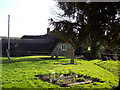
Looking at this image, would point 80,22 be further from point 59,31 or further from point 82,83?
point 82,83

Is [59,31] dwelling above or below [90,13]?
below

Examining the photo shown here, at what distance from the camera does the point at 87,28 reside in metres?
6.79

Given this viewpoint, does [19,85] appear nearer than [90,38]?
Yes

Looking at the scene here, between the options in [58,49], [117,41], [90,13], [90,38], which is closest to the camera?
[90,13]

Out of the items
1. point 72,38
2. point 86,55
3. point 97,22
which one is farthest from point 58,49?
point 97,22

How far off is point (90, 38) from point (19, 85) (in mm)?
4061

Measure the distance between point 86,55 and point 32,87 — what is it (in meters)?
19.5

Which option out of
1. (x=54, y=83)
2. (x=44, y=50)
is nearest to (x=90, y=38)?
(x=54, y=83)

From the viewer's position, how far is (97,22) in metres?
6.61

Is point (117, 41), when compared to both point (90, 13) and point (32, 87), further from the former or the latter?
point (32, 87)

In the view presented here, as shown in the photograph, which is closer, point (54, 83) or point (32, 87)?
point (32, 87)

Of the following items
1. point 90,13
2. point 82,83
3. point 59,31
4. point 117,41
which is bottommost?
point 82,83

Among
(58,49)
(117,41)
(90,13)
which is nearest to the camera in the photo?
(90,13)

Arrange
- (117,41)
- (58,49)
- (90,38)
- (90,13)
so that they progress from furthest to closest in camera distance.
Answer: (58,49), (90,38), (117,41), (90,13)
